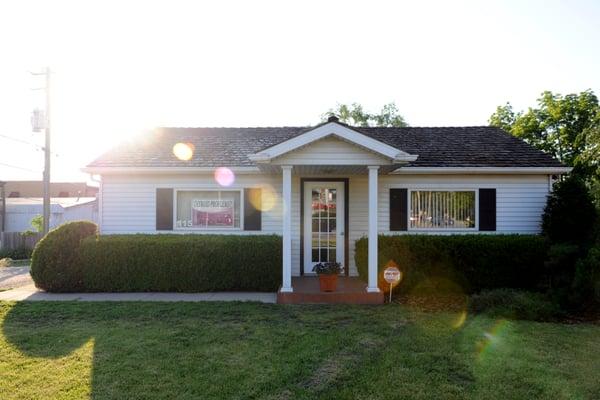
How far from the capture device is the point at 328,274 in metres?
8.30

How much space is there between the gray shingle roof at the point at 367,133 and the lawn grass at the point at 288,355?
4.54m

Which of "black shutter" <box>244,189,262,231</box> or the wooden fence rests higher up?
"black shutter" <box>244,189,262,231</box>

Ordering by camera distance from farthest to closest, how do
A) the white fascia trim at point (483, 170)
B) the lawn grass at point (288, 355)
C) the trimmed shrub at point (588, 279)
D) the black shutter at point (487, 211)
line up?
1. the black shutter at point (487, 211)
2. the white fascia trim at point (483, 170)
3. the trimmed shrub at point (588, 279)
4. the lawn grass at point (288, 355)

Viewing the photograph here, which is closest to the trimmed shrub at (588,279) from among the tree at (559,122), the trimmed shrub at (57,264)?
the trimmed shrub at (57,264)

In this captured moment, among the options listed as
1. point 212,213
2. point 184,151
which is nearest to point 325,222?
point 212,213

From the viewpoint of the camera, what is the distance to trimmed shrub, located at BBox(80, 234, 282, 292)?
917cm

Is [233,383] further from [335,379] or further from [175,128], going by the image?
[175,128]

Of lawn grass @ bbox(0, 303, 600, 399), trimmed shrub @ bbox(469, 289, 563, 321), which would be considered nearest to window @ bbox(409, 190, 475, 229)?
trimmed shrub @ bbox(469, 289, 563, 321)

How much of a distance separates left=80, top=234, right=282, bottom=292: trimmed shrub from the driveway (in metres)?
2.73

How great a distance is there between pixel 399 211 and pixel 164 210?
19.7 feet

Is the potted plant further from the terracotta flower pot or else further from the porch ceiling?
the porch ceiling

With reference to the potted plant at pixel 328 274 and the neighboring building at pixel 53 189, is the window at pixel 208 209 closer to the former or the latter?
the potted plant at pixel 328 274

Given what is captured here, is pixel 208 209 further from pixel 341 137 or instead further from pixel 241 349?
pixel 241 349

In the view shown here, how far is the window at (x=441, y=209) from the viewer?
1080 centimetres
